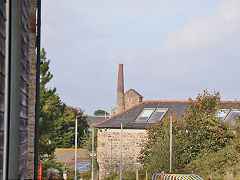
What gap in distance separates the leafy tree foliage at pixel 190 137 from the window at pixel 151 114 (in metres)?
1.95

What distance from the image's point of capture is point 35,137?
7.23m

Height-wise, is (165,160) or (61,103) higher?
(61,103)

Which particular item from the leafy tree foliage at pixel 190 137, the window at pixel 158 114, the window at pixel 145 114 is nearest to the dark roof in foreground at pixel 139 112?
the window at pixel 145 114

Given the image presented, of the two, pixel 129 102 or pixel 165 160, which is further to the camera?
pixel 129 102

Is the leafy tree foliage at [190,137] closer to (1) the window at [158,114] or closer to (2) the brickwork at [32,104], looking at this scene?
(1) the window at [158,114]

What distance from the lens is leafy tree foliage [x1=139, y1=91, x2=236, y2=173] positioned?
1259 inches

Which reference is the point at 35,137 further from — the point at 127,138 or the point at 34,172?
the point at 127,138

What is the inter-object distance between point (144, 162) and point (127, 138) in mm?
2998

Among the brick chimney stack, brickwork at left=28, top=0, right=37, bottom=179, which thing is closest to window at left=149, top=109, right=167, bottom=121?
the brick chimney stack

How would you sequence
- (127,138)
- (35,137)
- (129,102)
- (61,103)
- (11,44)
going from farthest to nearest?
1. (129,102)
2. (61,103)
3. (127,138)
4. (35,137)
5. (11,44)

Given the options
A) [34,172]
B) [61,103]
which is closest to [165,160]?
[61,103]

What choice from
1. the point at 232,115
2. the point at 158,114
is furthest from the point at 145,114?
the point at 232,115

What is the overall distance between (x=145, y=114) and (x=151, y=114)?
558 millimetres

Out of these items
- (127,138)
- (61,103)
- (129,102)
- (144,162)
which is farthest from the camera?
(129,102)
